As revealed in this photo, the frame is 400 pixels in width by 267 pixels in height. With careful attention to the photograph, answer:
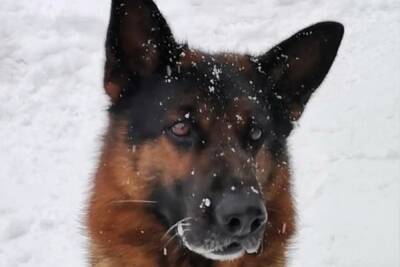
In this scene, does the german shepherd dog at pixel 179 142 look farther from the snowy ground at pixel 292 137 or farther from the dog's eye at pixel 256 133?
the snowy ground at pixel 292 137

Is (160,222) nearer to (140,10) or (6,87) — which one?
(140,10)

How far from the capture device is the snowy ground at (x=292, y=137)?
6094 millimetres

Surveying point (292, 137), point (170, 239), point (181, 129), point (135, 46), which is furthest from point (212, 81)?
point (292, 137)

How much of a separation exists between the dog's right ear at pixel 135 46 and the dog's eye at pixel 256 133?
2.00 feet

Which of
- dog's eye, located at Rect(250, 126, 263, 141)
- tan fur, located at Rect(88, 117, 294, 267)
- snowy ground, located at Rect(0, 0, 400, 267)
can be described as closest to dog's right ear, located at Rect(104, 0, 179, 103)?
tan fur, located at Rect(88, 117, 294, 267)

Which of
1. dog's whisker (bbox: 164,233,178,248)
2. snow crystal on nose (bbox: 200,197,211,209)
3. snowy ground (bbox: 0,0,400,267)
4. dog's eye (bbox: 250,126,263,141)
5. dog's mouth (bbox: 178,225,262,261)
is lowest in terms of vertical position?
snowy ground (bbox: 0,0,400,267)

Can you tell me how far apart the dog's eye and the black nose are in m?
0.56

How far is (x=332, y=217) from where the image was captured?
634cm

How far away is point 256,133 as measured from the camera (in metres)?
3.97

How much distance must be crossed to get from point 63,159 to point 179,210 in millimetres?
3250

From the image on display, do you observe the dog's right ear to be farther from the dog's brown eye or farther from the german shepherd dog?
the dog's brown eye

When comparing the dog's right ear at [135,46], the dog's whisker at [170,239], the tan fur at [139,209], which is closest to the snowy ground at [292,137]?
the tan fur at [139,209]

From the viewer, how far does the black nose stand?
11.1 ft

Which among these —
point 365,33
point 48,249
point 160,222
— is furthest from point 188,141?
point 365,33
